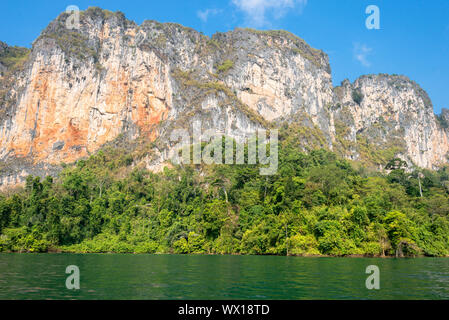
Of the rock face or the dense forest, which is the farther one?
the rock face

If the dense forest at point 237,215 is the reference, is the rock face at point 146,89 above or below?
above

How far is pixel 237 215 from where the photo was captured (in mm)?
48875

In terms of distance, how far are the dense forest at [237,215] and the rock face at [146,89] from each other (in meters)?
18.4

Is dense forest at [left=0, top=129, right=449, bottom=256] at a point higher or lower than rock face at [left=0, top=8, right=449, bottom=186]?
lower

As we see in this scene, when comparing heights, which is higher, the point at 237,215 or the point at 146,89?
the point at 146,89

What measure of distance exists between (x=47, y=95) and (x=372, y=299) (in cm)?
9336

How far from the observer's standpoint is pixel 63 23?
9800 cm

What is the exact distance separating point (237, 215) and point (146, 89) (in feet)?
174

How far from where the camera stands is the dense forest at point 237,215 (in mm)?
38250

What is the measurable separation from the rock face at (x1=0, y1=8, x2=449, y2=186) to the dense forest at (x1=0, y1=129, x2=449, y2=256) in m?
18.4

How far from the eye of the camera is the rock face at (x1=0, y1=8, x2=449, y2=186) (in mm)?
84688

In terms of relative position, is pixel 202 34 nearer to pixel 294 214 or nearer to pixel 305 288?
pixel 294 214

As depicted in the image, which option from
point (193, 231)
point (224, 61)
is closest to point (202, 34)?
point (224, 61)

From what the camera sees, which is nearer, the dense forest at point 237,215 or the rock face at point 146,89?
the dense forest at point 237,215
